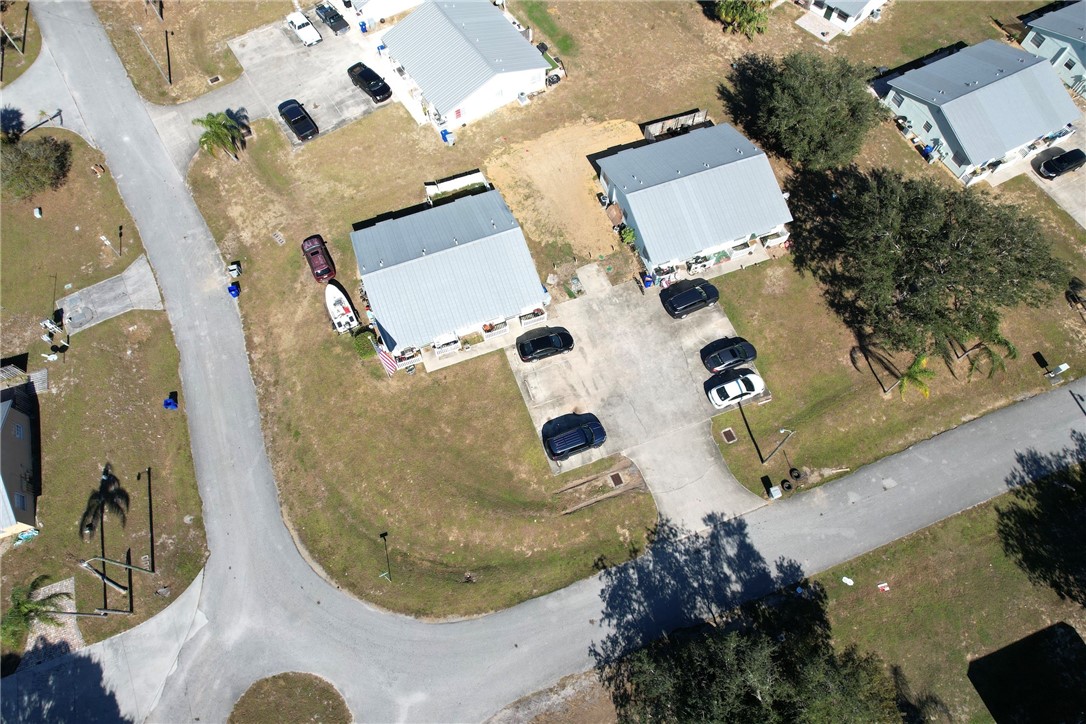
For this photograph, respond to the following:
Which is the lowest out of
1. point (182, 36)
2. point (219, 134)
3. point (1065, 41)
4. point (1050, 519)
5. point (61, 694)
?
point (1050, 519)

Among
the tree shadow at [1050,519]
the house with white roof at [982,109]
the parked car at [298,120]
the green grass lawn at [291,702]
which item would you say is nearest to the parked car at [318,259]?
the parked car at [298,120]

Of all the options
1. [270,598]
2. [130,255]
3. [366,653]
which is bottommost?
[366,653]

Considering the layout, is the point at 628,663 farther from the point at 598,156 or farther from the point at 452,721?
the point at 598,156

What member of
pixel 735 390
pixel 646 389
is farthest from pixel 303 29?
pixel 735 390

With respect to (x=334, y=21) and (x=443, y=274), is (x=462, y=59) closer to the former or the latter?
(x=334, y=21)

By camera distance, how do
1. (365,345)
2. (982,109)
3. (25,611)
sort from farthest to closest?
(982,109) < (365,345) < (25,611)

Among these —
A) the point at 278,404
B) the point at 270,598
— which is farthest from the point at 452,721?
the point at 278,404

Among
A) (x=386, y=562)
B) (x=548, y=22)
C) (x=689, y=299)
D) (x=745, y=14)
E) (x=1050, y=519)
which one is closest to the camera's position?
(x=386, y=562)
